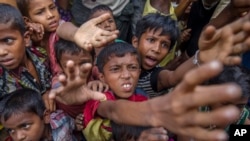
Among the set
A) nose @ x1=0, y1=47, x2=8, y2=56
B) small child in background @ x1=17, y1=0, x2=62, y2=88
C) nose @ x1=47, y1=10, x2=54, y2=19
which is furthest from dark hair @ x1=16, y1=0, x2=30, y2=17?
nose @ x1=0, y1=47, x2=8, y2=56

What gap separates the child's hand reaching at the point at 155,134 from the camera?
1.58 metres

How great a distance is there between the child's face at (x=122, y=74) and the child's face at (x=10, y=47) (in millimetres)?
441

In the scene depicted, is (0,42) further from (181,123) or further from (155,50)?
(181,123)

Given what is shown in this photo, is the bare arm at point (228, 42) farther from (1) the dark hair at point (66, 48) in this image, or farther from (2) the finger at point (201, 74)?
(1) the dark hair at point (66, 48)

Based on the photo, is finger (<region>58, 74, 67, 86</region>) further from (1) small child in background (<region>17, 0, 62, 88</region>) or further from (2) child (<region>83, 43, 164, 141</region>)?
(1) small child in background (<region>17, 0, 62, 88</region>)

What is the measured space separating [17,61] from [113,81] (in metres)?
0.49

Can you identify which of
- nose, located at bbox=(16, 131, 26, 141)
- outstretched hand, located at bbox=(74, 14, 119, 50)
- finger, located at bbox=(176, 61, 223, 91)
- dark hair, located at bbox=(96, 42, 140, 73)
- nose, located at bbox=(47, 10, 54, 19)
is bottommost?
nose, located at bbox=(16, 131, 26, 141)

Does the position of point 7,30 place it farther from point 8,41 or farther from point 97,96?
point 97,96

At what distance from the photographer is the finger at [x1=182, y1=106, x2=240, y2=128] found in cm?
106

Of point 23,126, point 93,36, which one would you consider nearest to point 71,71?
point 93,36

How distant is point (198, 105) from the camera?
45.1 inches

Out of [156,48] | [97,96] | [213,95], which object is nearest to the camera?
[213,95]

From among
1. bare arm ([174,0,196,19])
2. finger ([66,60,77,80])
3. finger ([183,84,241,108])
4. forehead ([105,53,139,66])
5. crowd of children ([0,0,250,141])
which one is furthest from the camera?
bare arm ([174,0,196,19])

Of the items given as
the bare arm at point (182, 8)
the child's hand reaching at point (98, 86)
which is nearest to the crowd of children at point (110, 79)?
the child's hand reaching at point (98, 86)
